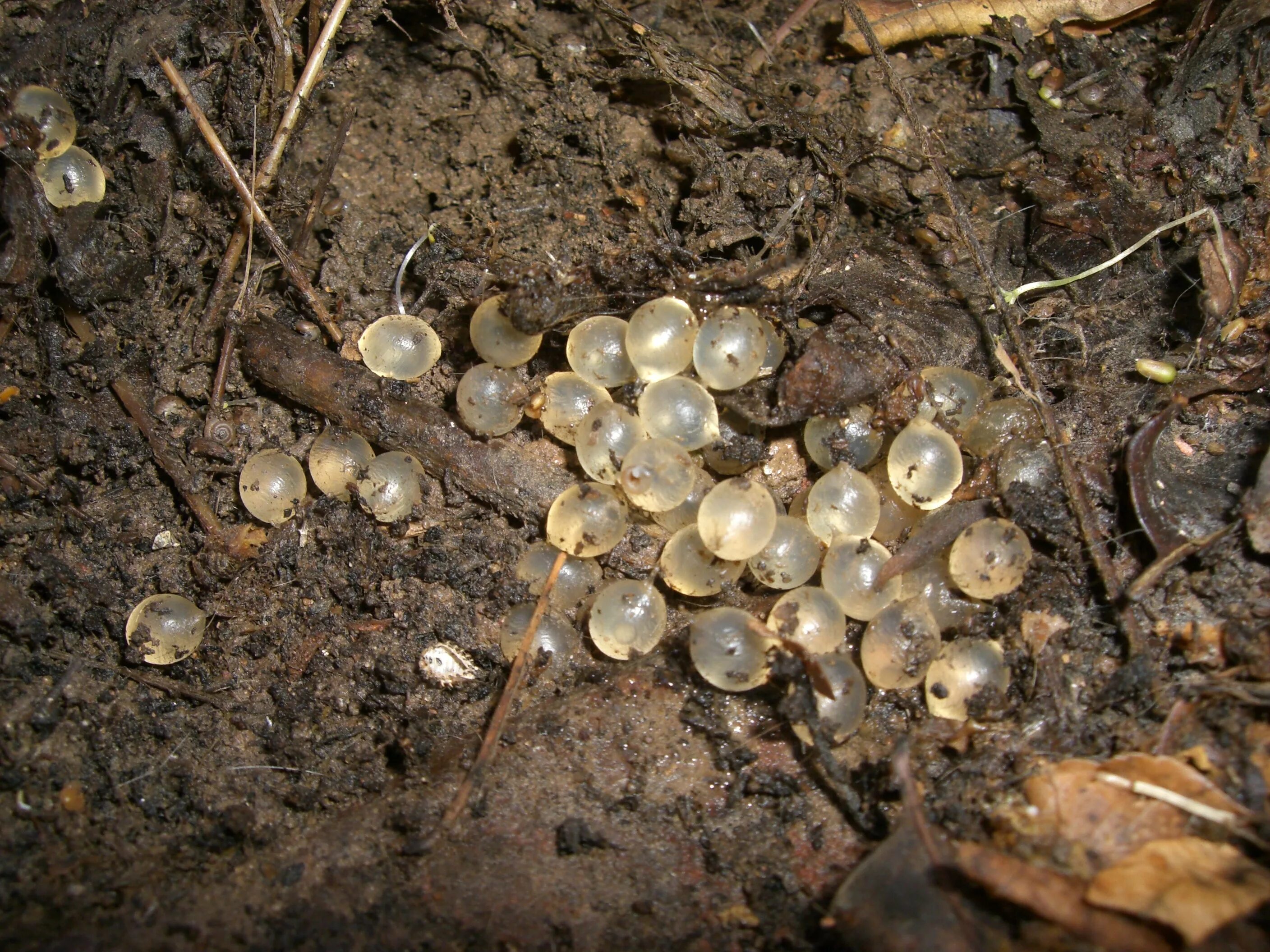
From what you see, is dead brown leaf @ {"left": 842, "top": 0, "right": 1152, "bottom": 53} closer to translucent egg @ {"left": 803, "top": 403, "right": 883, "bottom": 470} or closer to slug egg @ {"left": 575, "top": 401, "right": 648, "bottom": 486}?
translucent egg @ {"left": 803, "top": 403, "right": 883, "bottom": 470}

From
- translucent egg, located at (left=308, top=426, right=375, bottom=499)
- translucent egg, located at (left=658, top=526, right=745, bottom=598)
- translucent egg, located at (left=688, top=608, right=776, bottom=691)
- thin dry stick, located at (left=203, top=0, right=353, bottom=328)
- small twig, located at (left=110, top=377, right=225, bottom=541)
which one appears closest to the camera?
translucent egg, located at (left=688, top=608, right=776, bottom=691)

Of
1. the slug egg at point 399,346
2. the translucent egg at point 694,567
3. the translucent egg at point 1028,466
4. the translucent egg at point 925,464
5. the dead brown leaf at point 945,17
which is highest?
the dead brown leaf at point 945,17

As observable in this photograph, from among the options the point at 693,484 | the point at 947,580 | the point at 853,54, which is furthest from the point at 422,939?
the point at 853,54

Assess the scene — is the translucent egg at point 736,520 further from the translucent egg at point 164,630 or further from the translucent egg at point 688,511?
the translucent egg at point 164,630

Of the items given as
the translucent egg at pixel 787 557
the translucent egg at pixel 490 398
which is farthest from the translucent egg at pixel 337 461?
the translucent egg at pixel 787 557

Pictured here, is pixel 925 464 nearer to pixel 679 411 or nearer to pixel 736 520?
pixel 736 520

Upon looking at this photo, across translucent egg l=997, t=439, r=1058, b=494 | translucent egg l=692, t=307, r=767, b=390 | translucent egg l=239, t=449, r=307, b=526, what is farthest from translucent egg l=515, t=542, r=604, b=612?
translucent egg l=997, t=439, r=1058, b=494
